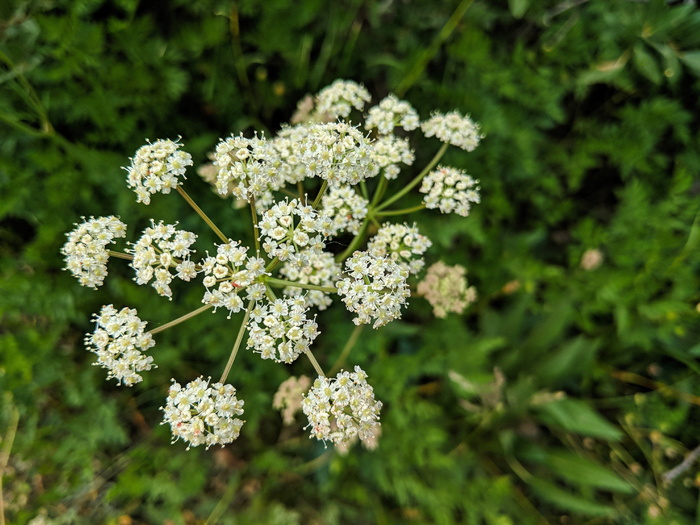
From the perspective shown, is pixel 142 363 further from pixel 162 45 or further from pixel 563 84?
pixel 563 84

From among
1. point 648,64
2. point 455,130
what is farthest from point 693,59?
point 455,130

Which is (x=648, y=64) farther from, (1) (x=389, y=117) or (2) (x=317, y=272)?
(2) (x=317, y=272)

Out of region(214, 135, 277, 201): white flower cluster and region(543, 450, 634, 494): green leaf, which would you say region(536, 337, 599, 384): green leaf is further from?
region(214, 135, 277, 201): white flower cluster

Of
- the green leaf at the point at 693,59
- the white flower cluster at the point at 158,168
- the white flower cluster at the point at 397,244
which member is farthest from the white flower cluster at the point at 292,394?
the green leaf at the point at 693,59

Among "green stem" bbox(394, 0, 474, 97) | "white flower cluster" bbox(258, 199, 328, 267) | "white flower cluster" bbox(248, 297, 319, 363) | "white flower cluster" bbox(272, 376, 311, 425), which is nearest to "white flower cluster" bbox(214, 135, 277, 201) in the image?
"white flower cluster" bbox(258, 199, 328, 267)

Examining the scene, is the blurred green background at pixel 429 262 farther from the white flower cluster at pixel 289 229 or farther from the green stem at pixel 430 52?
the white flower cluster at pixel 289 229
